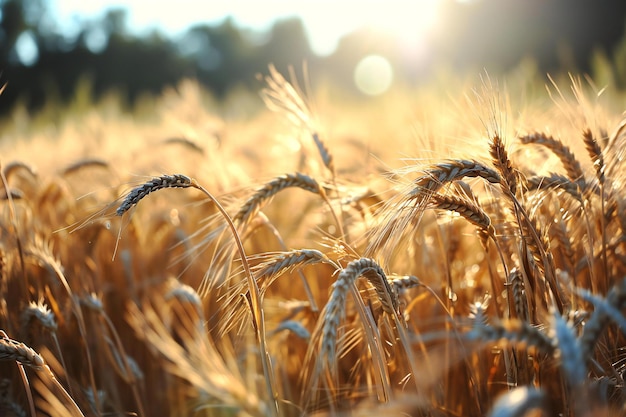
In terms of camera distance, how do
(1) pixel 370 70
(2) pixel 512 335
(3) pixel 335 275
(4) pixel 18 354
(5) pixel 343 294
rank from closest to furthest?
(2) pixel 512 335 < (5) pixel 343 294 < (4) pixel 18 354 < (3) pixel 335 275 < (1) pixel 370 70

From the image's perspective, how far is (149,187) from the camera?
1100 mm

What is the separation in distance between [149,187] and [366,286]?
595mm

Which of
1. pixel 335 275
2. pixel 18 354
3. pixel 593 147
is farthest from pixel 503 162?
pixel 18 354

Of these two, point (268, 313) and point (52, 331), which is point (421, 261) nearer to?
point (268, 313)

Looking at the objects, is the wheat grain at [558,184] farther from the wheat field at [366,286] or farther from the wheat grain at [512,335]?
the wheat grain at [512,335]

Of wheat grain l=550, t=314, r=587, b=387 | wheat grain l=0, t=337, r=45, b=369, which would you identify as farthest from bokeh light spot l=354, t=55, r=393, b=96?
wheat grain l=550, t=314, r=587, b=387

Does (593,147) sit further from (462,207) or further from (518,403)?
(518,403)

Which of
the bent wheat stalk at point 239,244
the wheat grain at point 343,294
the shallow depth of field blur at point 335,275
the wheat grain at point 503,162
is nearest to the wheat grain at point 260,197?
the shallow depth of field blur at point 335,275

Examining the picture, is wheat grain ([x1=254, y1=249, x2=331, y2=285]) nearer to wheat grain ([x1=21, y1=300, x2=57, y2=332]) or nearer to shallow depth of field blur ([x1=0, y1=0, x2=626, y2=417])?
shallow depth of field blur ([x1=0, y1=0, x2=626, y2=417])

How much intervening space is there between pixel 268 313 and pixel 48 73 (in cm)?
2914

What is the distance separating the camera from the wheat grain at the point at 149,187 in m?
1.05

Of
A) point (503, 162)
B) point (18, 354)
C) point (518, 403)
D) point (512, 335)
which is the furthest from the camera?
point (503, 162)

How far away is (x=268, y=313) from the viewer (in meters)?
1.96

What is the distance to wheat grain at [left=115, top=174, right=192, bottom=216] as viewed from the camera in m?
1.05
